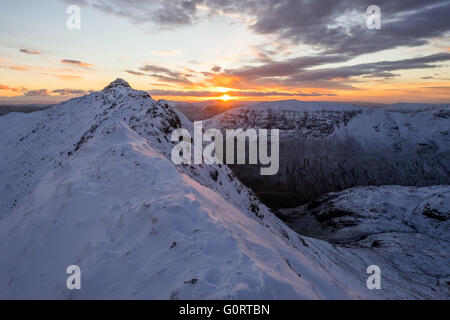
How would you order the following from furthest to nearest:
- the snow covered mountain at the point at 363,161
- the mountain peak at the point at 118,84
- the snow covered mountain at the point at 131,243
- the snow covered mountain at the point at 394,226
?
the snow covered mountain at the point at 363,161 → the snow covered mountain at the point at 394,226 → the mountain peak at the point at 118,84 → the snow covered mountain at the point at 131,243

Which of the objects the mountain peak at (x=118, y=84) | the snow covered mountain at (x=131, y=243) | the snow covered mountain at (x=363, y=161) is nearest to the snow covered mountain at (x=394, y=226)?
the snow covered mountain at (x=131, y=243)

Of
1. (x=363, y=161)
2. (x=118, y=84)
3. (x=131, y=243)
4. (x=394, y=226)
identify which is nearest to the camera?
(x=131, y=243)

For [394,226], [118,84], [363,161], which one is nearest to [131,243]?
[118,84]

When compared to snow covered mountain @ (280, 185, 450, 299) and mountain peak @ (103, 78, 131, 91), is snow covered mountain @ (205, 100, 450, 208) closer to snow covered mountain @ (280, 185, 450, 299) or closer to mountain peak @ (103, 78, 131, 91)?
snow covered mountain @ (280, 185, 450, 299)

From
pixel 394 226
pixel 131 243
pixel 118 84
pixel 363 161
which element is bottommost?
pixel 394 226

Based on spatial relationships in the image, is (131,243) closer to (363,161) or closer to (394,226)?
(394,226)

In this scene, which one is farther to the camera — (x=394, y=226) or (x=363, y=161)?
(x=363, y=161)

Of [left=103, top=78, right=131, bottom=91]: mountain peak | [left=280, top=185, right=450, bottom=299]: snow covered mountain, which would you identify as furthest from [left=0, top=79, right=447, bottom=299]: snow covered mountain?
[left=280, top=185, right=450, bottom=299]: snow covered mountain

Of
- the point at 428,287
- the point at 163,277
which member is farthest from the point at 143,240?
the point at 428,287

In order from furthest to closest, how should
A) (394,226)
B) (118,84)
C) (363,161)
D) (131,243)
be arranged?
(363,161) < (394,226) < (118,84) < (131,243)

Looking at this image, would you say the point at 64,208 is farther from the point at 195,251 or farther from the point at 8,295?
the point at 195,251

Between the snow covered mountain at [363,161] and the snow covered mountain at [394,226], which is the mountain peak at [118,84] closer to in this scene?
the snow covered mountain at [394,226]
